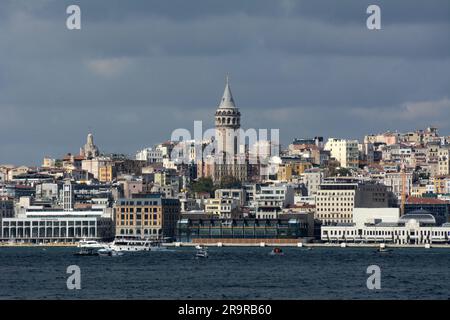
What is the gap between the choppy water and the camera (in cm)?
4069

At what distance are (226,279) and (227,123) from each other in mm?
105131

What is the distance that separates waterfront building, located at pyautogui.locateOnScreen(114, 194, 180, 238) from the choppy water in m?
40.1

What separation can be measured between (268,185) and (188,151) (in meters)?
33.4

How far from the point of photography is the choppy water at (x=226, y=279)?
133 ft

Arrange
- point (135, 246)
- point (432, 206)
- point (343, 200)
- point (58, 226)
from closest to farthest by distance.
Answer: point (135, 246) → point (58, 226) → point (343, 200) → point (432, 206)

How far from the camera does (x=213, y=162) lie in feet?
481

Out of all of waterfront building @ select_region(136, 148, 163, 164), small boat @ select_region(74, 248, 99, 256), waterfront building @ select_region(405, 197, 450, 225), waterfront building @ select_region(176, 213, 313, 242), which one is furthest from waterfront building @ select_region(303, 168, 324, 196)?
small boat @ select_region(74, 248, 99, 256)

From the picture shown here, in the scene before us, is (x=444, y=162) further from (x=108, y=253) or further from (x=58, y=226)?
(x=108, y=253)

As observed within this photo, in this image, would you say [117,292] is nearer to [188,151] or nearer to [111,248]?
[111,248]

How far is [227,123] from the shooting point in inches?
6078

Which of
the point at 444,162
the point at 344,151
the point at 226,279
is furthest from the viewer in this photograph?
the point at 344,151

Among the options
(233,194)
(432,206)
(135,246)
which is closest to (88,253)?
(135,246)
